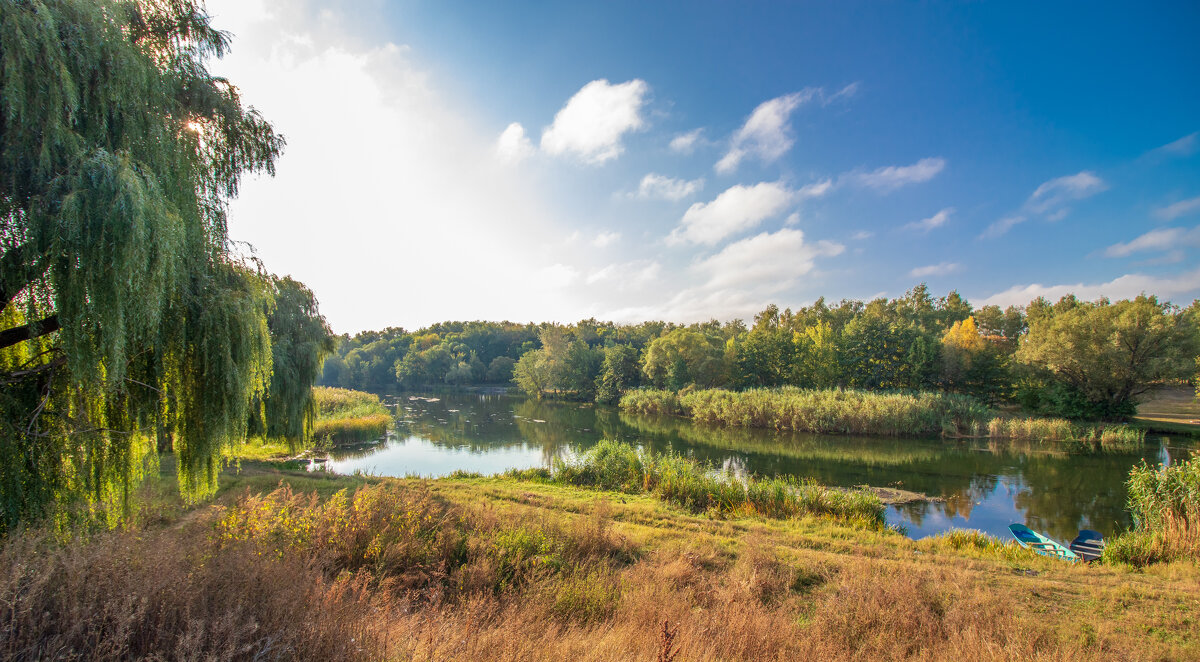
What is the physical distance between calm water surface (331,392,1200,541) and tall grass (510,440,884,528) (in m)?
1.50

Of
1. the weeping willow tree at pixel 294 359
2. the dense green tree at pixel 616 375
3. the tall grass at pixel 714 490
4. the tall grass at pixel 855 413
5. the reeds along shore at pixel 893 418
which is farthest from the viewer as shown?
the dense green tree at pixel 616 375

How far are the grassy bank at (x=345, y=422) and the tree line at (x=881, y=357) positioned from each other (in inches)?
169

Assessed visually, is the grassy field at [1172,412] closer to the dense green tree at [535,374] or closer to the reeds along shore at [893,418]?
the reeds along shore at [893,418]

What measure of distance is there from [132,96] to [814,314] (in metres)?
66.3

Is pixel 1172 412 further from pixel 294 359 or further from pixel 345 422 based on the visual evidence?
pixel 345 422

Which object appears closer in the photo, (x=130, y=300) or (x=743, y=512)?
(x=130, y=300)

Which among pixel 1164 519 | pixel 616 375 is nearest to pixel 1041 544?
pixel 1164 519

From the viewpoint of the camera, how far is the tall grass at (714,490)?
11.7 metres

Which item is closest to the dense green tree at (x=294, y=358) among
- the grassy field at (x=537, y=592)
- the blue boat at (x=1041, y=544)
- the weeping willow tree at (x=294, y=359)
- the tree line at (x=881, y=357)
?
the weeping willow tree at (x=294, y=359)

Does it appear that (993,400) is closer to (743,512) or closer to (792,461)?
(792,461)

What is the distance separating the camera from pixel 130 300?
3.88 meters

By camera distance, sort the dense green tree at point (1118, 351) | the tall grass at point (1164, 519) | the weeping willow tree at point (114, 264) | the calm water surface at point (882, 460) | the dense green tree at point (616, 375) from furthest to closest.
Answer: the dense green tree at point (616, 375)
the dense green tree at point (1118, 351)
the calm water surface at point (882, 460)
the tall grass at point (1164, 519)
the weeping willow tree at point (114, 264)

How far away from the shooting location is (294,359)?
542 inches

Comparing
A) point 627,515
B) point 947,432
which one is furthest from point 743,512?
point 947,432
